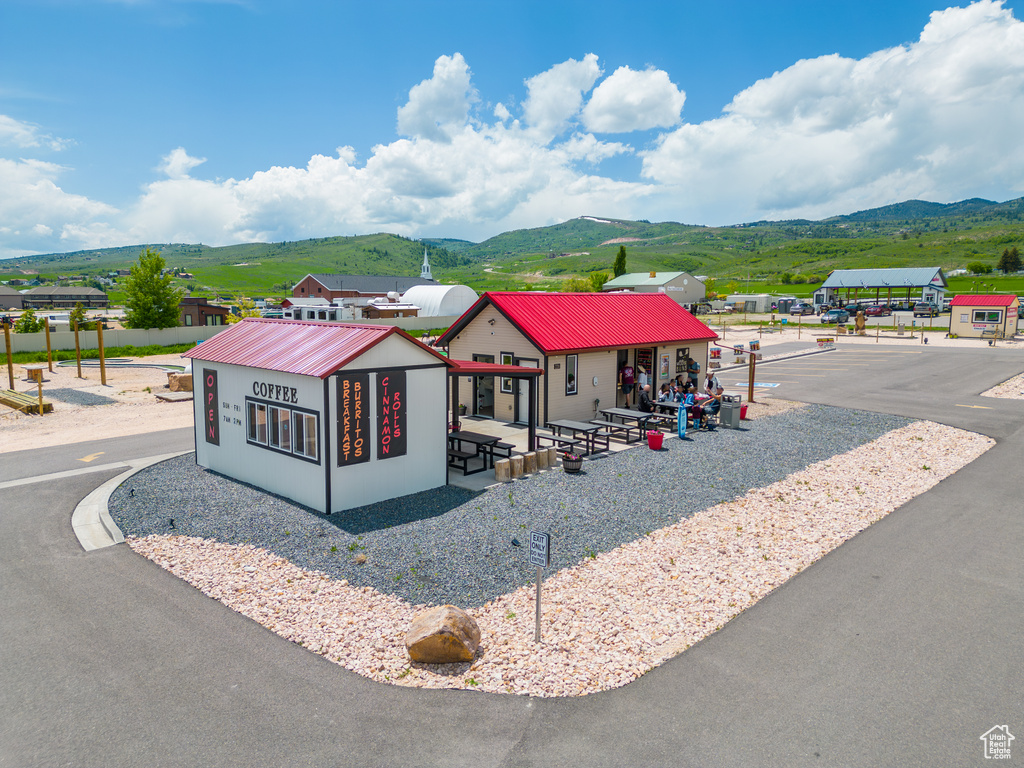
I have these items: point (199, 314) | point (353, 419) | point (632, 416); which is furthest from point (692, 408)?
point (199, 314)

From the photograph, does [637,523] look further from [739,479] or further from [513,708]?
[513,708]

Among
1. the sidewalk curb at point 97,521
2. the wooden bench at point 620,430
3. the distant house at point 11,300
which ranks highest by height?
the distant house at point 11,300

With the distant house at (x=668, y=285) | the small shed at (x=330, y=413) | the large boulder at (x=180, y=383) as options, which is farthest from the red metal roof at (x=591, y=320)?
the distant house at (x=668, y=285)

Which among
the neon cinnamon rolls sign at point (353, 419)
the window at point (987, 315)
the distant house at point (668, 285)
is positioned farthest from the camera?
the distant house at point (668, 285)

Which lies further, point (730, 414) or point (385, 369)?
point (730, 414)

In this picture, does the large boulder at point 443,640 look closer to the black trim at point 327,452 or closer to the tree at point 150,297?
the black trim at point 327,452

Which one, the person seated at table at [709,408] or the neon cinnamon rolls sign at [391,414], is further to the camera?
the person seated at table at [709,408]

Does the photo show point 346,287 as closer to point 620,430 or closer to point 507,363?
point 507,363
